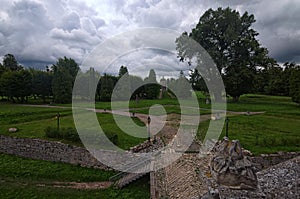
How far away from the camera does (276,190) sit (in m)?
9.63

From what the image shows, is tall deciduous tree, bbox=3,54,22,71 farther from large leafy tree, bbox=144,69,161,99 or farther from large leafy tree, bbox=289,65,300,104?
large leafy tree, bbox=289,65,300,104

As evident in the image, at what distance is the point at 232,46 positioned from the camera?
32.3m

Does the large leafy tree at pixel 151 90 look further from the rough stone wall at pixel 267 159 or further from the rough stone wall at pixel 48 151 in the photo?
the rough stone wall at pixel 267 159

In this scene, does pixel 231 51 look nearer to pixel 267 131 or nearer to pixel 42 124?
pixel 267 131

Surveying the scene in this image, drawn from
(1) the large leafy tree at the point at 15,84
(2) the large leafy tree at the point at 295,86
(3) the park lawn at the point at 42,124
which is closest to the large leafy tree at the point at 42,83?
(1) the large leafy tree at the point at 15,84

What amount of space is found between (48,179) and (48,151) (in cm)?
251

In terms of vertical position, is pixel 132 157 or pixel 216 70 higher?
pixel 216 70

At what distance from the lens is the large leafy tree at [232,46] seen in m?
31.4

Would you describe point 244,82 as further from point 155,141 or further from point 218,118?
point 155,141

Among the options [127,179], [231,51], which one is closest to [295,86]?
[231,51]

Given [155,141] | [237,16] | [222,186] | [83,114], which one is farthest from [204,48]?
[222,186]

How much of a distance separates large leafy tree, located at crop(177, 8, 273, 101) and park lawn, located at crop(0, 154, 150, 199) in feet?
76.5

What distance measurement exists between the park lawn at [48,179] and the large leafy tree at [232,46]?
23.3 metres

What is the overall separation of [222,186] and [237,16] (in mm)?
29916
